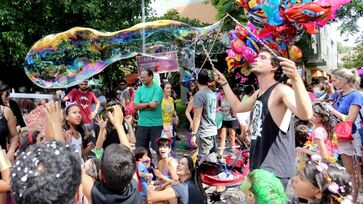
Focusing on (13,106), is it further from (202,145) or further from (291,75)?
(291,75)

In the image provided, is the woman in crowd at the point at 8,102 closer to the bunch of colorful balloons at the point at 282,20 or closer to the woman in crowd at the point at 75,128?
the woman in crowd at the point at 75,128

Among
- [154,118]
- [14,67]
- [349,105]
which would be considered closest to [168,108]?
[154,118]

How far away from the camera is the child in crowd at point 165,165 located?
4445 millimetres

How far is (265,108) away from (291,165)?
500 mm

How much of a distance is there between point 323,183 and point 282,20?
4938 mm

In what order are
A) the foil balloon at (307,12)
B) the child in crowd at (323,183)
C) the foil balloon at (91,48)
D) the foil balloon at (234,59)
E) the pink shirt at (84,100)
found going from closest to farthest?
the child in crowd at (323,183)
the foil balloon at (91,48)
the foil balloon at (307,12)
the pink shirt at (84,100)
the foil balloon at (234,59)

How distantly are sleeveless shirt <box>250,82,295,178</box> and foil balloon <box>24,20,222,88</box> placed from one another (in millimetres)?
2713

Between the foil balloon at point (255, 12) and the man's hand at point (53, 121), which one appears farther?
the foil balloon at point (255, 12)

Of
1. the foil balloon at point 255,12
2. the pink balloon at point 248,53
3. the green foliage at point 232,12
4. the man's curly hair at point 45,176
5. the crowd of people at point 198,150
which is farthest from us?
the green foliage at point 232,12

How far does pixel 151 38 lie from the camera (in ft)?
18.5

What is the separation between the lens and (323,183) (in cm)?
224

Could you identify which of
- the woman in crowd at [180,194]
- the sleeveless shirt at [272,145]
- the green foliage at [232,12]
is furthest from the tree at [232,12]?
the sleeveless shirt at [272,145]

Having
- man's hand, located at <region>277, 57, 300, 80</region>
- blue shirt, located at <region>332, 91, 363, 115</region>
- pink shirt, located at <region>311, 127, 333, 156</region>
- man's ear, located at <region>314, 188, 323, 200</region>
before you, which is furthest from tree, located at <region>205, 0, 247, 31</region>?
man's ear, located at <region>314, 188, 323, 200</region>

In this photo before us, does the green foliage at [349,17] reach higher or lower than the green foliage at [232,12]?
lower
